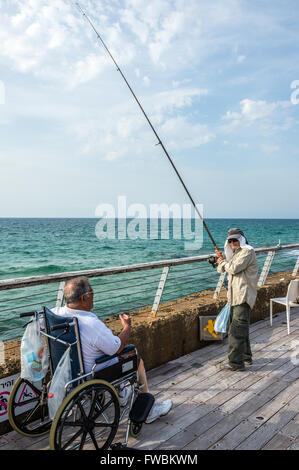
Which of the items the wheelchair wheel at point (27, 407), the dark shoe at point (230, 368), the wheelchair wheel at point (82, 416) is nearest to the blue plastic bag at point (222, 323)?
the dark shoe at point (230, 368)

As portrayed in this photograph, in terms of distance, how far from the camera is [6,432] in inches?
105

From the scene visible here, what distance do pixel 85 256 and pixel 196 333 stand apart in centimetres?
3165

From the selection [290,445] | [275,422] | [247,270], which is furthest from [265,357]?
[290,445]

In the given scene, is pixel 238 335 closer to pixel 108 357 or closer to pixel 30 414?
pixel 108 357

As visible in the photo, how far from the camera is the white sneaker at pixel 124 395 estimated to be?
2.56 m

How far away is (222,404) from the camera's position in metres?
3.03

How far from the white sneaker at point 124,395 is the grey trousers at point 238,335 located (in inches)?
60.5

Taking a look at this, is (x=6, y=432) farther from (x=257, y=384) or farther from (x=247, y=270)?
(x=247, y=270)

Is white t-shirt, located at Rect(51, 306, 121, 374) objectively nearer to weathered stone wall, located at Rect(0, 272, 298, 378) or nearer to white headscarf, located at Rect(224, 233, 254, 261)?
weathered stone wall, located at Rect(0, 272, 298, 378)

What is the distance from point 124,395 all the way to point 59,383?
1.94ft

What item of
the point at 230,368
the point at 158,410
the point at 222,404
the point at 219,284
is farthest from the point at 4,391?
the point at 219,284

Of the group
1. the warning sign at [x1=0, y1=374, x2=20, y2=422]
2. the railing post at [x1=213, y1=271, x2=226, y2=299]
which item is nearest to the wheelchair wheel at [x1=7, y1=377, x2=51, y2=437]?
the warning sign at [x1=0, y1=374, x2=20, y2=422]

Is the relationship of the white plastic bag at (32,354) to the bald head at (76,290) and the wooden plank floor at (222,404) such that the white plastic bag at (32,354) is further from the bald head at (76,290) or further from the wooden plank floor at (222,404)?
the wooden plank floor at (222,404)
